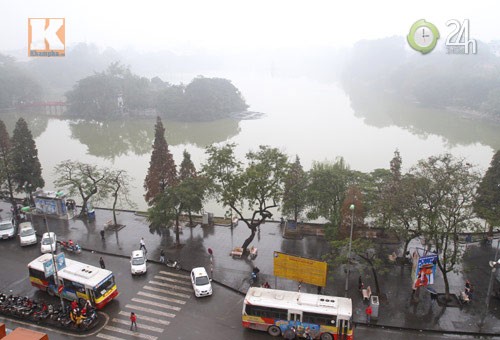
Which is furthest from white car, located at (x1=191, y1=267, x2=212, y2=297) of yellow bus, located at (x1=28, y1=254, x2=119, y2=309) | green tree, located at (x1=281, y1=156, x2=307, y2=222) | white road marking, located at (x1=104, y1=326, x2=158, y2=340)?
green tree, located at (x1=281, y1=156, x2=307, y2=222)

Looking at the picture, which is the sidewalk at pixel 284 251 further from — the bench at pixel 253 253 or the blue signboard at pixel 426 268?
the blue signboard at pixel 426 268

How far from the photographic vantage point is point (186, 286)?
2248 centimetres

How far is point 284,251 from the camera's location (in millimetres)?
26406

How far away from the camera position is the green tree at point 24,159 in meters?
32.9

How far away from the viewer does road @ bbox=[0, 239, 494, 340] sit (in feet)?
60.6

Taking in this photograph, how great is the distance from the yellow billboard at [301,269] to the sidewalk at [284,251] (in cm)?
128

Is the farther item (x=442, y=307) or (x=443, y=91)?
(x=443, y=91)

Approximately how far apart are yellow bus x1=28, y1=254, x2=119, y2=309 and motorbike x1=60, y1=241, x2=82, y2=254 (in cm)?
450

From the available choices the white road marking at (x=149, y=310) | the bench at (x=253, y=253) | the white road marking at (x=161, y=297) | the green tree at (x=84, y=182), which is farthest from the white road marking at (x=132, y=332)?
the green tree at (x=84, y=182)

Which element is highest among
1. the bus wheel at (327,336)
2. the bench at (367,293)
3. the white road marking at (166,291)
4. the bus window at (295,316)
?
the bus window at (295,316)

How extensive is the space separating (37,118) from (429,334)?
9668 cm

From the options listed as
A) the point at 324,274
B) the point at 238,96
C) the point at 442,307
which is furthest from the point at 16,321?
the point at 238,96

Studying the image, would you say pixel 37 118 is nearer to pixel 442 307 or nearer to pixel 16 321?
pixel 16 321

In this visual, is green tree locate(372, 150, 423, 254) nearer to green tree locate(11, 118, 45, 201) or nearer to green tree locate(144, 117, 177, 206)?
green tree locate(144, 117, 177, 206)
